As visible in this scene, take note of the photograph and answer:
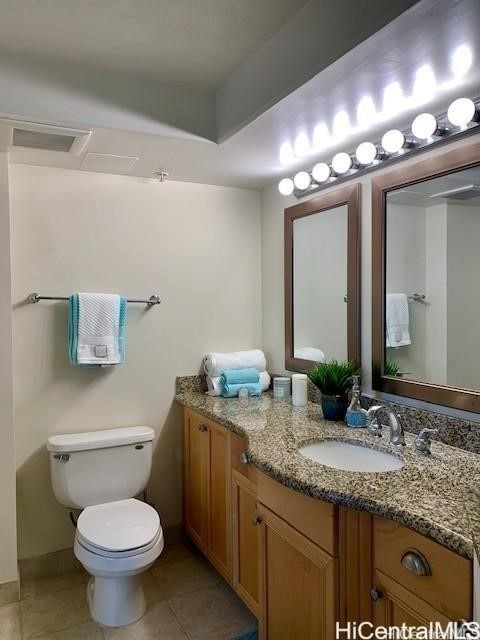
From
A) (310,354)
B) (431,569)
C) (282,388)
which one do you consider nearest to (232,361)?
(282,388)

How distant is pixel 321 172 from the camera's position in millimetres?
2258

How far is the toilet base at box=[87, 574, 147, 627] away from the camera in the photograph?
6.80ft

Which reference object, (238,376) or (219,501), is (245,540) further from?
(238,376)

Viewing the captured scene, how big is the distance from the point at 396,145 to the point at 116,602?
7.28 ft

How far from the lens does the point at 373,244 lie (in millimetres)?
2061

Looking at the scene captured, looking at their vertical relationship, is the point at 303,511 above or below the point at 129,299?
below

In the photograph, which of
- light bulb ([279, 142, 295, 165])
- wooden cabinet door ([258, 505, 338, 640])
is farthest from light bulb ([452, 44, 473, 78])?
wooden cabinet door ([258, 505, 338, 640])

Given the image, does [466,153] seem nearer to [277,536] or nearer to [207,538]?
[277,536]

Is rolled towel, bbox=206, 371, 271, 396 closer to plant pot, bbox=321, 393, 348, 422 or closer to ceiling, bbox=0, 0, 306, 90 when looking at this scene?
plant pot, bbox=321, 393, 348, 422

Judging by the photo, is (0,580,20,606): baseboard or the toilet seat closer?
the toilet seat

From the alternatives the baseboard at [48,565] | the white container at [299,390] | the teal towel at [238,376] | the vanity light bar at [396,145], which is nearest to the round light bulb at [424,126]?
the vanity light bar at [396,145]

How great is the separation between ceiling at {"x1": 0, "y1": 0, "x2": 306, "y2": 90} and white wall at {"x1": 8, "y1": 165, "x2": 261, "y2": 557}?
0.78m

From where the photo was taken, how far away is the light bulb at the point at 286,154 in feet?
6.97

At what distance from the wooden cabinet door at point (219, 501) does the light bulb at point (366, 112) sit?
4.57 ft
